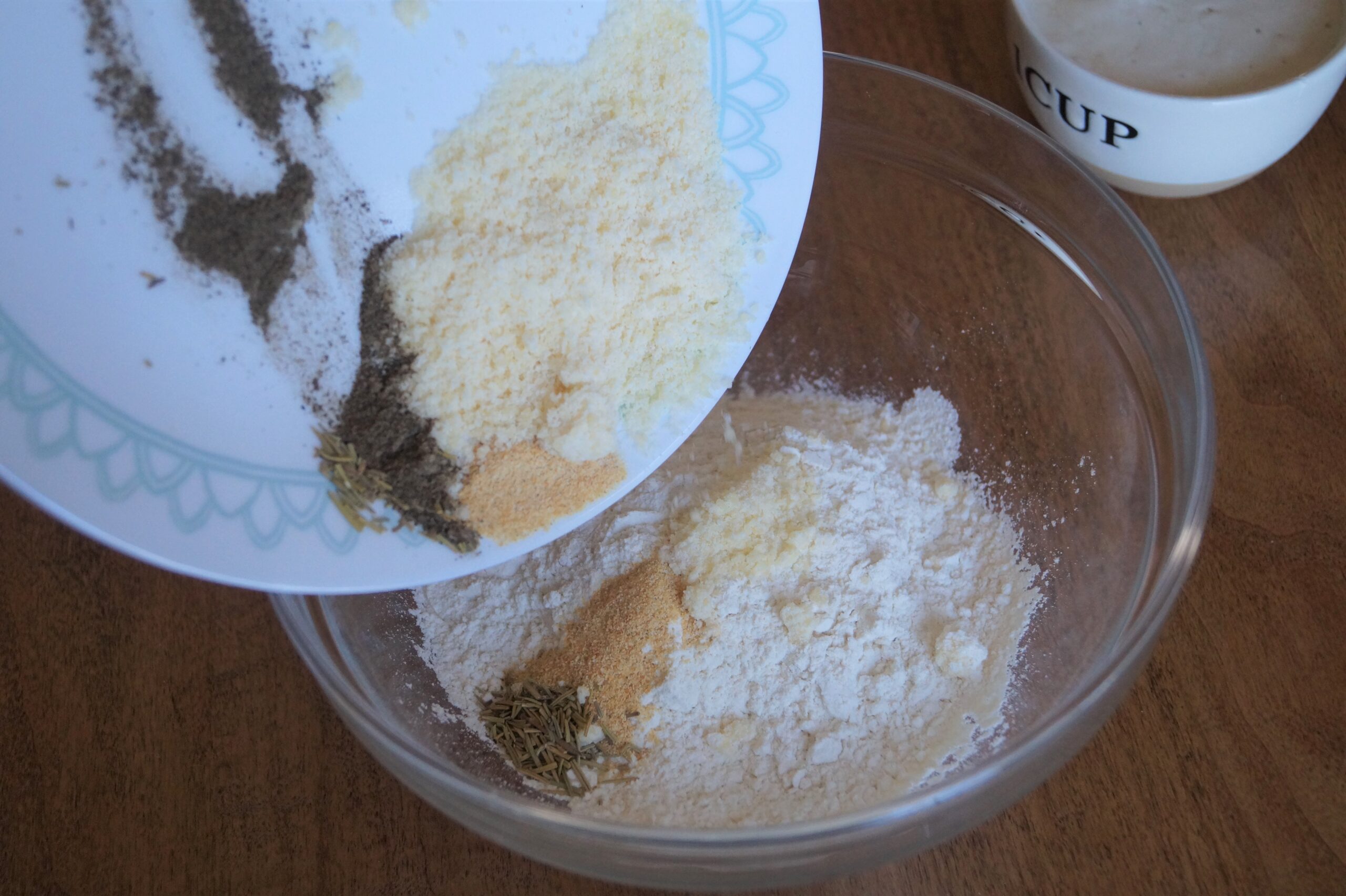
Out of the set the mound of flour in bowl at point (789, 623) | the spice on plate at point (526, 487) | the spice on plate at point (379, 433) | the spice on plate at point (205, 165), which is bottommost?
the mound of flour in bowl at point (789, 623)

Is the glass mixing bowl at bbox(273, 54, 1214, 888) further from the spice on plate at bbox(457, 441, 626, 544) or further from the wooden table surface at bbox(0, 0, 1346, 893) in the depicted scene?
the spice on plate at bbox(457, 441, 626, 544)

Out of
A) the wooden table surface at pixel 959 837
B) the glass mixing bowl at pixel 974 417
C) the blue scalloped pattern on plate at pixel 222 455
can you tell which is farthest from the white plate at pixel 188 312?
the wooden table surface at pixel 959 837

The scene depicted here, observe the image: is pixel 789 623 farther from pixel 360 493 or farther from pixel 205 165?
pixel 205 165

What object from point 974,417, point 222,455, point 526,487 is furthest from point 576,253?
point 974,417

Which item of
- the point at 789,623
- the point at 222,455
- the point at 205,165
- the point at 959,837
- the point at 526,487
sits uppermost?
the point at 205,165

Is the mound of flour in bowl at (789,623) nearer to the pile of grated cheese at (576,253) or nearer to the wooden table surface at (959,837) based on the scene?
the wooden table surface at (959,837)
